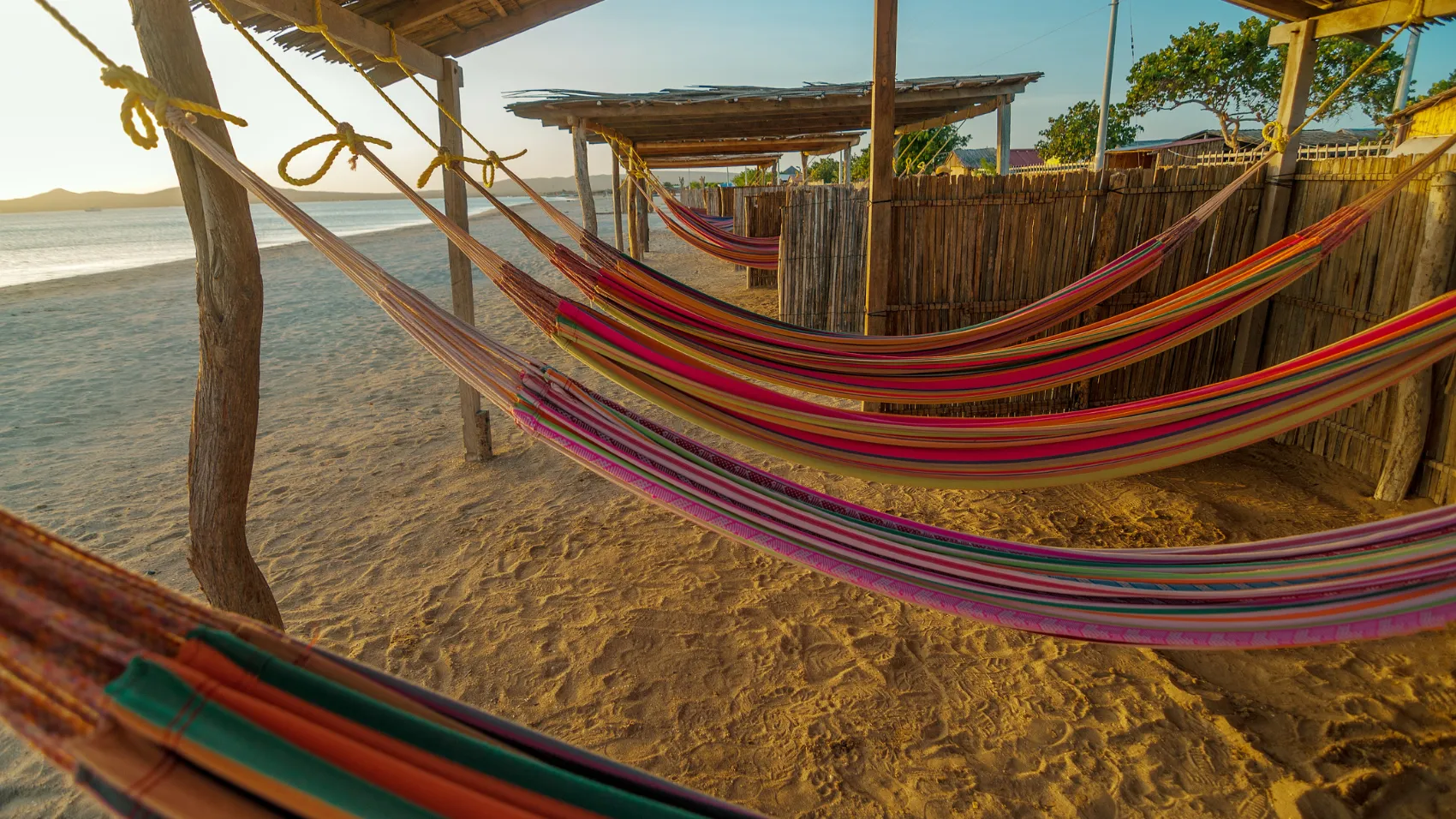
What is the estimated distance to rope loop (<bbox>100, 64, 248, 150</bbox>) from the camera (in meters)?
1.15

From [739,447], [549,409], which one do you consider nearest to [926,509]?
[739,447]

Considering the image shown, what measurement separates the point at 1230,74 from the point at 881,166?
61.0ft

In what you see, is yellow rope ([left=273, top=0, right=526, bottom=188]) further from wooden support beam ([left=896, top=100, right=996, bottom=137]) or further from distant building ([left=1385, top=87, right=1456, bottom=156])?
distant building ([left=1385, top=87, right=1456, bottom=156])

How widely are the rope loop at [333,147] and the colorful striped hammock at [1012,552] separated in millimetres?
225

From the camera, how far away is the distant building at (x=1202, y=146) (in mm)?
10930

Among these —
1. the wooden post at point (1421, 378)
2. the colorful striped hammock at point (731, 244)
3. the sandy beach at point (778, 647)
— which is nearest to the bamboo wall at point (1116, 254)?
the wooden post at point (1421, 378)

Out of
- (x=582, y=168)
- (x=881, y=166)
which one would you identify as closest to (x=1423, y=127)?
(x=881, y=166)

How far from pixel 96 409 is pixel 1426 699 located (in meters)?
5.60

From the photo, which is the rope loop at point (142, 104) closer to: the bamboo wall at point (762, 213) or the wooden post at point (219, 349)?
the wooden post at point (219, 349)

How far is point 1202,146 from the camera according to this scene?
1525 cm

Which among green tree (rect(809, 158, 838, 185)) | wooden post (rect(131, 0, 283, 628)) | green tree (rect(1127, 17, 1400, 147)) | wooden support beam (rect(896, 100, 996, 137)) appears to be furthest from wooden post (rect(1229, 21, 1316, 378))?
green tree (rect(809, 158, 838, 185))

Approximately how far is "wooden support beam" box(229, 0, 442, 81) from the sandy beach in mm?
1458

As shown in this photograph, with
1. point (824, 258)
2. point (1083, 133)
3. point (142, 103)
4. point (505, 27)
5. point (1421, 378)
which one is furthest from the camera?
point (1083, 133)

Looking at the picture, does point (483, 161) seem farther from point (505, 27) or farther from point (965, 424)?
point (965, 424)
